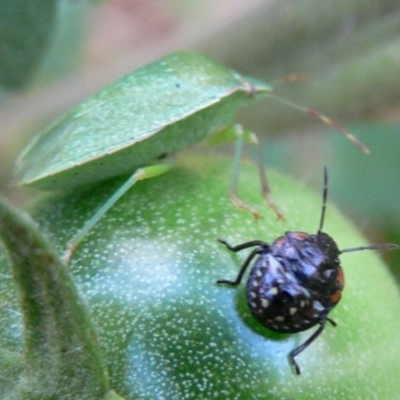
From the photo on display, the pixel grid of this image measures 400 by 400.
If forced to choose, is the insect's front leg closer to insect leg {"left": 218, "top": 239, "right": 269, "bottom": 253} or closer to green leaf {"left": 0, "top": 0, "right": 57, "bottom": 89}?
insect leg {"left": 218, "top": 239, "right": 269, "bottom": 253}

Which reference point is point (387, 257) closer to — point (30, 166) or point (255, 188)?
point (255, 188)

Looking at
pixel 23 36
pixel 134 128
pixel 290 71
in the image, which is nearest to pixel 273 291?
pixel 134 128

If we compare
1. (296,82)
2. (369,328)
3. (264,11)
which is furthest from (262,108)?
(369,328)

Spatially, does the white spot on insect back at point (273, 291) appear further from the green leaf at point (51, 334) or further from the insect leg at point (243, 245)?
the green leaf at point (51, 334)

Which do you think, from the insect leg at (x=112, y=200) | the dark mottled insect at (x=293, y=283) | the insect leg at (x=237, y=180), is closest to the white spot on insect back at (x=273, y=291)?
the dark mottled insect at (x=293, y=283)

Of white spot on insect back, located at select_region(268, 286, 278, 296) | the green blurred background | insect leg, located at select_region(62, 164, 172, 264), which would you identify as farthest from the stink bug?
the green blurred background

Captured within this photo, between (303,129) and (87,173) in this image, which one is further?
(303,129)

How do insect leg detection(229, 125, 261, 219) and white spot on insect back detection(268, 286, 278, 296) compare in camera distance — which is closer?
white spot on insect back detection(268, 286, 278, 296)
